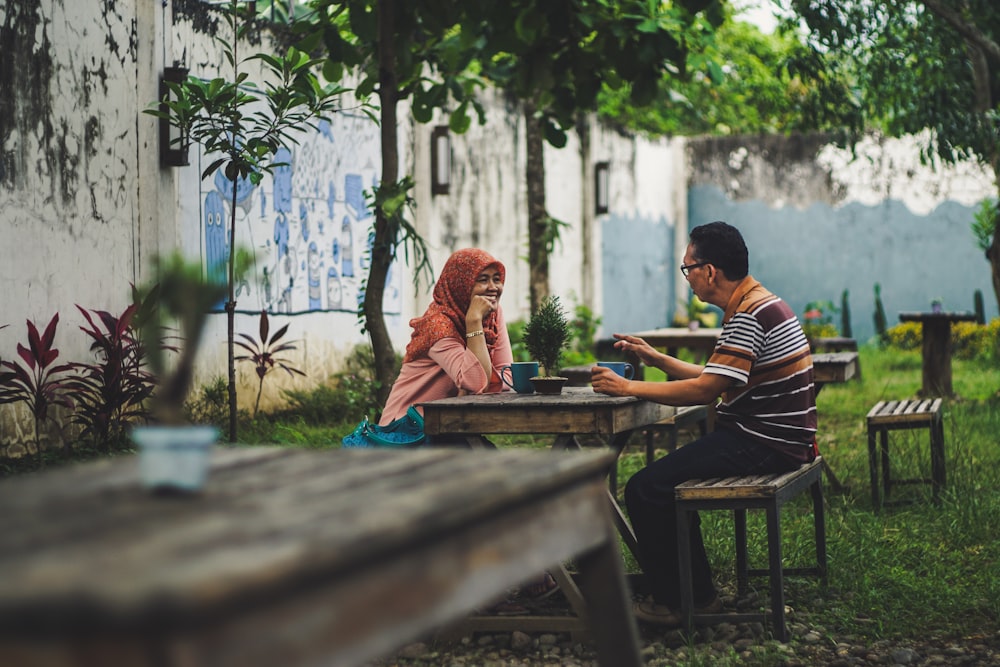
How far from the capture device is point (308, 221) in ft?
30.8

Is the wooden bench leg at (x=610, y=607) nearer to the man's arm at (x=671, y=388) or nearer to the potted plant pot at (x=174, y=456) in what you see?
the potted plant pot at (x=174, y=456)

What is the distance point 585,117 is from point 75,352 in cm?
894

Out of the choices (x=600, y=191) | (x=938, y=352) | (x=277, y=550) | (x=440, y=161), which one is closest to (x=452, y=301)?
(x=277, y=550)

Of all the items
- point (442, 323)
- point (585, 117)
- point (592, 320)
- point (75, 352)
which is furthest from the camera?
point (585, 117)

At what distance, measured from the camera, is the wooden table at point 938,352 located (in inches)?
434

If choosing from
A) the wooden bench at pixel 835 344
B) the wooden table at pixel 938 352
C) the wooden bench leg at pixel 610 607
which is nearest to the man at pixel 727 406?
the wooden bench leg at pixel 610 607

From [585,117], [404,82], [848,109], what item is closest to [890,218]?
[585,117]

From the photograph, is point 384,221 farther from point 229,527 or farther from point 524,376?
point 229,527

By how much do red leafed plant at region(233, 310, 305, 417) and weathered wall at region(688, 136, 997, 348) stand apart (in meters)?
10.3

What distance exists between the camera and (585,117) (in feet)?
48.6

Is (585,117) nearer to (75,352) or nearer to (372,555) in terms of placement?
(75,352)

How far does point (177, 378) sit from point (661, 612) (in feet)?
9.49

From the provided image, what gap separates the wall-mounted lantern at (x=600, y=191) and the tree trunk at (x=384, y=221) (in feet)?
28.1

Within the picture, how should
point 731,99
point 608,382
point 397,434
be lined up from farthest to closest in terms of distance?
point 731,99 < point 397,434 < point 608,382
